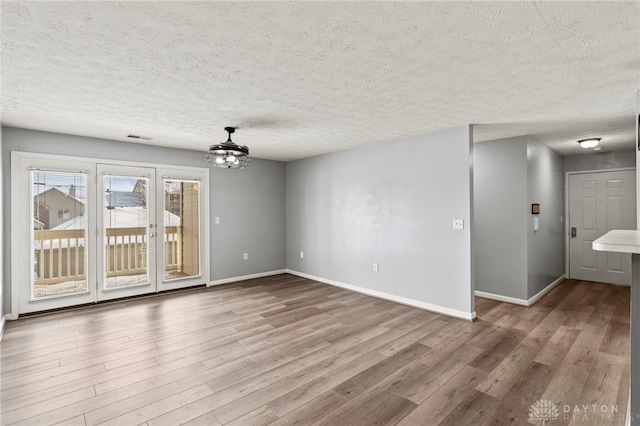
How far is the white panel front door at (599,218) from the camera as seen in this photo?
5.46m

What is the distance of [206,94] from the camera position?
9.17 feet

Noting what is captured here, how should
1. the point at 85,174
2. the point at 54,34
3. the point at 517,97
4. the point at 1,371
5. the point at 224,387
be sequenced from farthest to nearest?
the point at 85,174 < the point at 517,97 < the point at 1,371 < the point at 224,387 < the point at 54,34

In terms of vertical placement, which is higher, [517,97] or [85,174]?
[517,97]

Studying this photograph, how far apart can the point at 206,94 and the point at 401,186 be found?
3.01 m

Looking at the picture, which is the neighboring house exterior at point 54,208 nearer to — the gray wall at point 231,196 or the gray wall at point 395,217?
the gray wall at point 231,196

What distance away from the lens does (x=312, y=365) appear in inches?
108

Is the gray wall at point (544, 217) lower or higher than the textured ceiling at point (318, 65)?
lower

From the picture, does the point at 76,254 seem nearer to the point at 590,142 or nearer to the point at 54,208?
the point at 54,208

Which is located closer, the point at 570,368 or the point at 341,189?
the point at 570,368

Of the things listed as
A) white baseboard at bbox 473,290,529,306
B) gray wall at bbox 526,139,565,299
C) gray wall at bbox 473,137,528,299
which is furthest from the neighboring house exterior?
gray wall at bbox 526,139,565,299

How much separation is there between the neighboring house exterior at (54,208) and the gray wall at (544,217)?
648cm

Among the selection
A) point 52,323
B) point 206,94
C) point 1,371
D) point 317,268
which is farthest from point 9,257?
point 317,268

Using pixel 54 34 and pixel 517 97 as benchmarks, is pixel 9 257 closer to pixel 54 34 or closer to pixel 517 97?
pixel 54 34

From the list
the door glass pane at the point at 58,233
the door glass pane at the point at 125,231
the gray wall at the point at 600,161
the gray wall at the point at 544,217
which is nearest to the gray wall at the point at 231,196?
the door glass pane at the point at 58,233
